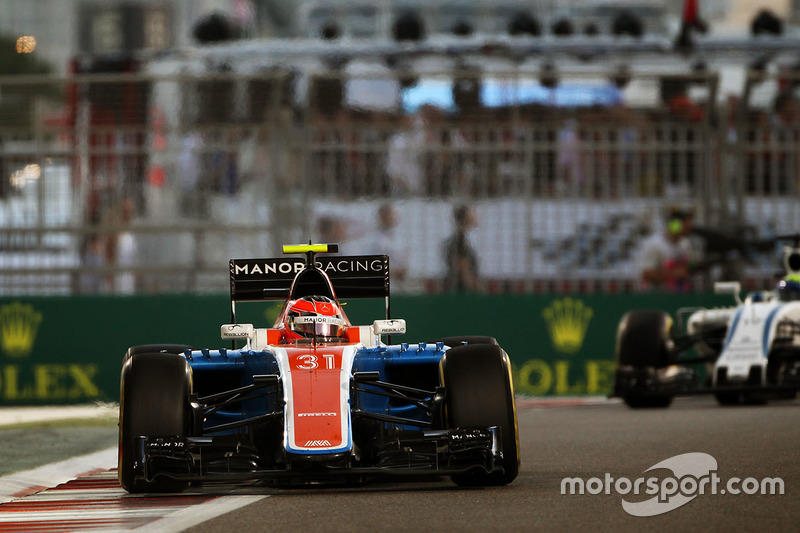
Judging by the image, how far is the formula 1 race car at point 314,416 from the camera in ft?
25.0

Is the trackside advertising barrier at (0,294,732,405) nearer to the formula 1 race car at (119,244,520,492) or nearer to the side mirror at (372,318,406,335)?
the side mirror at (372,318,406,335)

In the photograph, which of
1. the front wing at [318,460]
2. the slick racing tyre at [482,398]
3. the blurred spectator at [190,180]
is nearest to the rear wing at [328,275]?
the slick racing tyre at [482,398]

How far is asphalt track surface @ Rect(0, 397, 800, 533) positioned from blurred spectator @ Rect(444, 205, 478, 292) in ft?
16.5

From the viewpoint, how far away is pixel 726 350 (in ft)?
46.1

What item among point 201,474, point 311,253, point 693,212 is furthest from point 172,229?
point 201,474

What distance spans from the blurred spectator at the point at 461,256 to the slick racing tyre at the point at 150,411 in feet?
27.8

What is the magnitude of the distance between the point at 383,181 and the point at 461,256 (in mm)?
1128

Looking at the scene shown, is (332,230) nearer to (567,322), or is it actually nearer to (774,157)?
(567,322)

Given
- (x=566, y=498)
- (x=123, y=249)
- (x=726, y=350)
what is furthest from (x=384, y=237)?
(x=566, y=498)

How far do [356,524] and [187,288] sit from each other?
999 centimetres

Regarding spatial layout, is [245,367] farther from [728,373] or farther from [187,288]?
[187,288]

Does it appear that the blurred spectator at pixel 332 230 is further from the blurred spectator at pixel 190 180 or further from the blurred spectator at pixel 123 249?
the blurred spectator at pixel 123 249

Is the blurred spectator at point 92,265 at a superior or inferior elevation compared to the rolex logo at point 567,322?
superior

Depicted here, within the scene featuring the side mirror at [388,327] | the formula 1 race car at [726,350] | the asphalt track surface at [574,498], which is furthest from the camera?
the formula 1 race car at [726,350]
